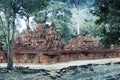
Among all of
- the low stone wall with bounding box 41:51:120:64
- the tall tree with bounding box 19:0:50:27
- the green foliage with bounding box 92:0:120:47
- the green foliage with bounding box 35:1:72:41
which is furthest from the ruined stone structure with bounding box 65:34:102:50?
the green foliage with bounding box 92:0:120:47

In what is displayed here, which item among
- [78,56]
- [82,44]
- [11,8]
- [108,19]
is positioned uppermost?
[11,8]

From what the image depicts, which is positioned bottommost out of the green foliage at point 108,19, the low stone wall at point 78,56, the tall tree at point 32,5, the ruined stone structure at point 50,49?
the low stone wall at point 78,56

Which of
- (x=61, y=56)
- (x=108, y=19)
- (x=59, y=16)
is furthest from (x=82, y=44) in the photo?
(x=108, y=19)

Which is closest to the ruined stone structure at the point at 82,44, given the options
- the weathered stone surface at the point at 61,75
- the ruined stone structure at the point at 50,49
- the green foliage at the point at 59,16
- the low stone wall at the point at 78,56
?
the ruined stone structure at the point at 50,49

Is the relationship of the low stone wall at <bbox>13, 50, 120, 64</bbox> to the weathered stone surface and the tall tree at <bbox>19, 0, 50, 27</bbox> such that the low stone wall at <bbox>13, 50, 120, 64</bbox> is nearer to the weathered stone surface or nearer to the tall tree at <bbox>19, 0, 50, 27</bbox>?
the weathered stone surface

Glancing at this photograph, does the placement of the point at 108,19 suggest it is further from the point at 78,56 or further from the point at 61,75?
the point at 78,56

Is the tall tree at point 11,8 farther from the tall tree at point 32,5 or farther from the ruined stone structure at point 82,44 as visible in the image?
the ruined stone structure at point 82,44

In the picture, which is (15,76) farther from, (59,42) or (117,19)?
(59,42)

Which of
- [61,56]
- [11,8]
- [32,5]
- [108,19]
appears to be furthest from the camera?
[61,56]

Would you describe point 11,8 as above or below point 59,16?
above

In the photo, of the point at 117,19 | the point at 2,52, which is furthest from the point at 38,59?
the point at 117,19

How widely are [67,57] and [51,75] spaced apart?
33.0 feet

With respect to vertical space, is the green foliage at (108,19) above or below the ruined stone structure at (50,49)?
above

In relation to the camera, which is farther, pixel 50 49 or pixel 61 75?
pixel 50 49
